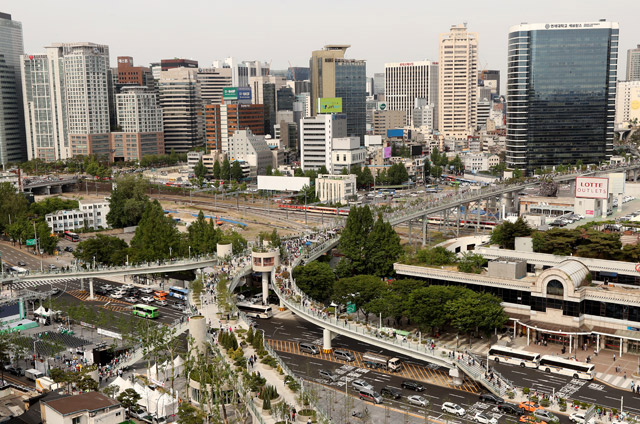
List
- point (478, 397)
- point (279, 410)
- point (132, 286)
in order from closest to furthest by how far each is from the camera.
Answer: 1. point (279, 410)
2. point (478, 397)
3. point (132, 286)

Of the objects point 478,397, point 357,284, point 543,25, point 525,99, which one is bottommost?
point 478,397

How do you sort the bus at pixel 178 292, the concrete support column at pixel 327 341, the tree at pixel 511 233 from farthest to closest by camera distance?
the bus at pixel 178 292
the tree at pixel 511 233
the concrete support column at pixel 327 341

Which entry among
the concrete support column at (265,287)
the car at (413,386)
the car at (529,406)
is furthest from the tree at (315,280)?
the car at (529,406)

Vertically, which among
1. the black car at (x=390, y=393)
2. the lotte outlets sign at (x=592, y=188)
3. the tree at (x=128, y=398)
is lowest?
the black car at (x=390, y=393)

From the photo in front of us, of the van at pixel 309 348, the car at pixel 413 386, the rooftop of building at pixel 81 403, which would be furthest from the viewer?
the van at pixel 309 348

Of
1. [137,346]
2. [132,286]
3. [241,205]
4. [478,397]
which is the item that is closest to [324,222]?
[241,205]

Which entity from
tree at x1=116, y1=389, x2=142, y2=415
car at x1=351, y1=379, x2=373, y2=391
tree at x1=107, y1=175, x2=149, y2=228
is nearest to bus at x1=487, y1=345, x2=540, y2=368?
car at x1=351, y1=379, x2=373, y2=391

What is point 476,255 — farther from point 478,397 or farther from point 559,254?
point 478,397

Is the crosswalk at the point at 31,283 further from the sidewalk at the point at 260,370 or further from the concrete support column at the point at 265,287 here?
the concrete support column at the point at 265,287
